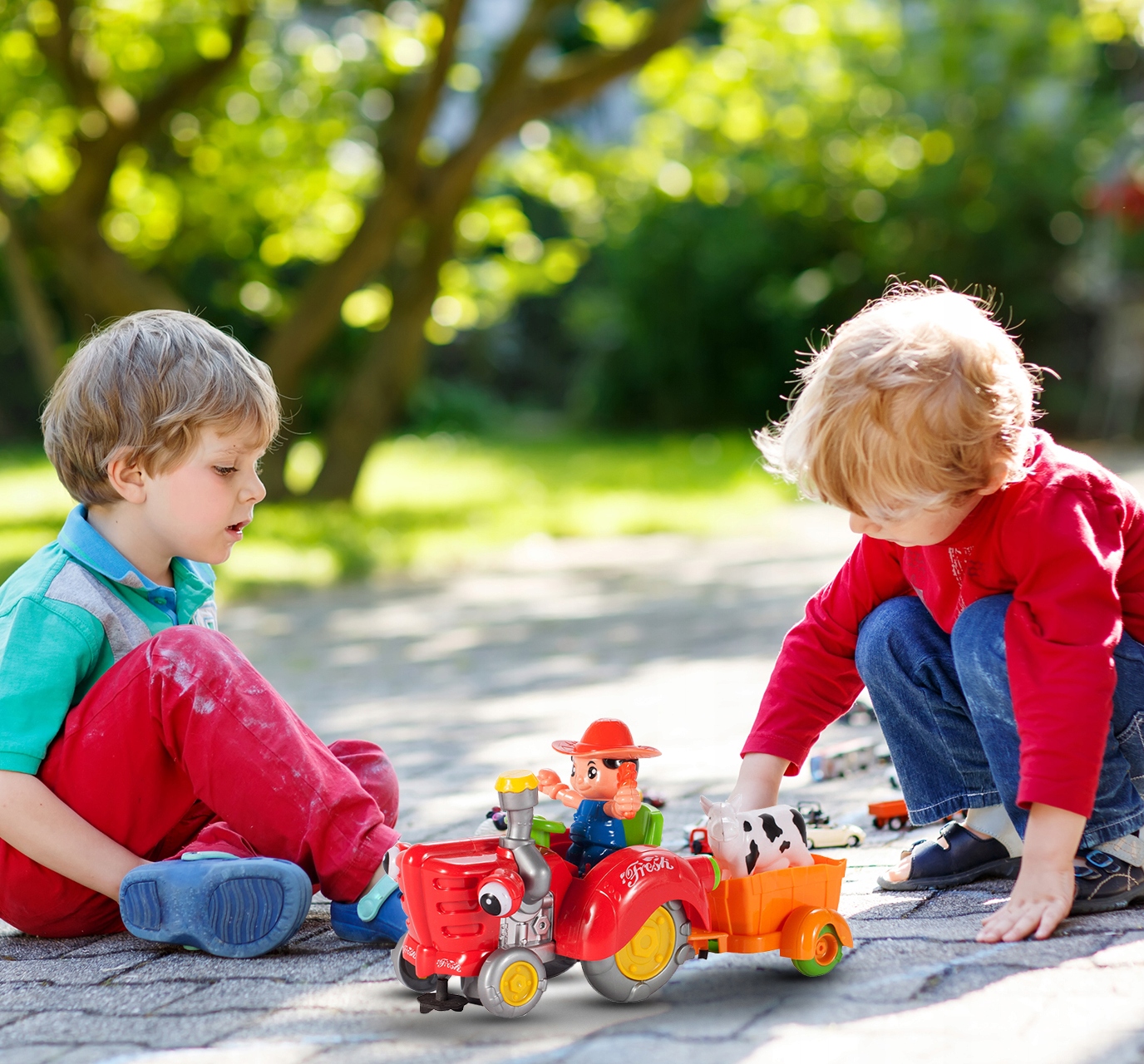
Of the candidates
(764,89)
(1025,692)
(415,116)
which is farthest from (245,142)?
(1025,692)

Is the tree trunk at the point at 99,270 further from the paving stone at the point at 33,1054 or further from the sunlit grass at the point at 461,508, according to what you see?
the paving stone at the point at 33,1054

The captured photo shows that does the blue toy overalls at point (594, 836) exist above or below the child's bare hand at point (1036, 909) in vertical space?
above

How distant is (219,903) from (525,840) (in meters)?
0.64

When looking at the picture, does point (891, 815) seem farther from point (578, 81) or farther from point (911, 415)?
point (578, 81)

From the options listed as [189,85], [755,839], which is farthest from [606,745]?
[189,85]

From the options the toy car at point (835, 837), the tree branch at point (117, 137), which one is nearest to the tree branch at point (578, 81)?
the tree branch at point (117, 137)

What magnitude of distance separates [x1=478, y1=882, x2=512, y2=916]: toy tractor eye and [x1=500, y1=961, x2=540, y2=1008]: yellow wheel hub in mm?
88

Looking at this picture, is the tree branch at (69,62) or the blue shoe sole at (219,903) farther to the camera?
the tree branch at (69,62)

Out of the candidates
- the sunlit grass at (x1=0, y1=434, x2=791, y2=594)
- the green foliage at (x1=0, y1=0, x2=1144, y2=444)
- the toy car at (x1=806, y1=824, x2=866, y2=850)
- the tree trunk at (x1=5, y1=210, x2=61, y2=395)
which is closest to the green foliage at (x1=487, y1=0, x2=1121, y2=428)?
the green foliage at (x1=0, y1=0, x2=1144, y2=444)

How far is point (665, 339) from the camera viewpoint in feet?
61.3

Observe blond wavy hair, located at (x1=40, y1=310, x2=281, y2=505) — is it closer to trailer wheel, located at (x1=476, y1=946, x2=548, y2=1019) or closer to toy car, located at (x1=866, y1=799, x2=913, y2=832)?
trailer wheel, located at (x1=476, y1=946, x2=548, y2=1019)

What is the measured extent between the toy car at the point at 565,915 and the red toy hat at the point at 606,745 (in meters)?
0.10

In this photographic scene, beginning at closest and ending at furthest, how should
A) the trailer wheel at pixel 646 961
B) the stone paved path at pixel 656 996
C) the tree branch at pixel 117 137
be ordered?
the stone paved path at pixel 656 996
the trailer wheel at pixel 646 961
the tree branch at pixel 117 137

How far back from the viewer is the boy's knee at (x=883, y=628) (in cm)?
241
